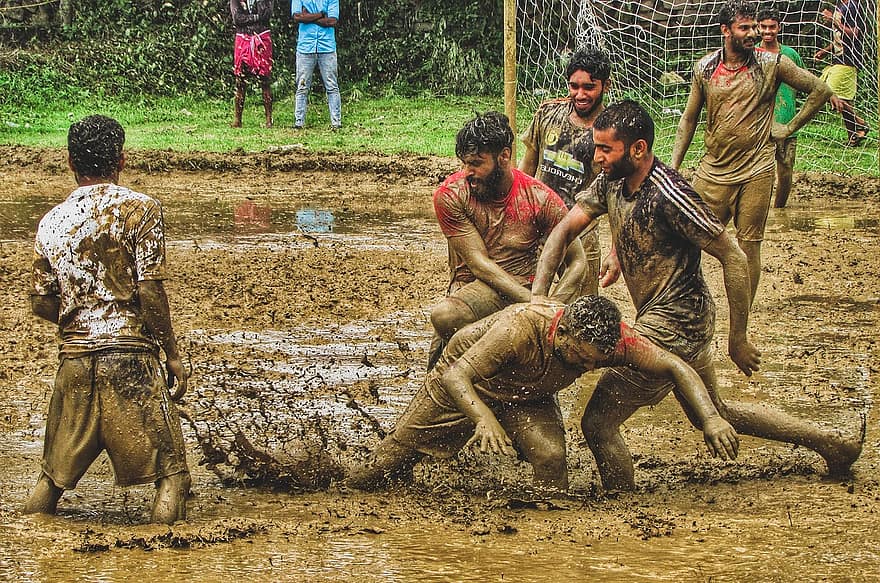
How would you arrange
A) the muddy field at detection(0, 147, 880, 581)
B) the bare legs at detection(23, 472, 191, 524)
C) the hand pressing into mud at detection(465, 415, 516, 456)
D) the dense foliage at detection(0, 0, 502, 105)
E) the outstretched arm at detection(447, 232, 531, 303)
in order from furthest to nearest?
the dense foliage at detection(0, 0, 502, 105) → the outstretched arm at detection(447, 232, 531, 303) → the bare legs at detection(23, 472, 191, 524) → the hand pressing into mud at detection(465, 415, 516, 456) → the muddy field at detection(0, 147, 880, 581)

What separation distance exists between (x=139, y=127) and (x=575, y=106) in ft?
38.8

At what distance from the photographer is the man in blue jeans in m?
17.2

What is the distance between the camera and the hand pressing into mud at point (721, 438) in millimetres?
4922

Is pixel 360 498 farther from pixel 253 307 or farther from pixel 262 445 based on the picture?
pixel 253 307

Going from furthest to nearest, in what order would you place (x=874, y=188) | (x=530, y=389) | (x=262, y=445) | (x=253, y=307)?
(x=874, y=188) → (x=253, y=307) → (x=262, y=445) → (x=530, y=389)

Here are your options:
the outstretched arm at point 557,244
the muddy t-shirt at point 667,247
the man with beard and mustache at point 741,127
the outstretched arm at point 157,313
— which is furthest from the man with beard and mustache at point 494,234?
the man with beard and mustache at point 741,127

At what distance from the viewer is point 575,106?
23.5 ft

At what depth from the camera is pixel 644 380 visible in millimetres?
5371

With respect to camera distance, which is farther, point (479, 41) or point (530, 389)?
point (479, 41)

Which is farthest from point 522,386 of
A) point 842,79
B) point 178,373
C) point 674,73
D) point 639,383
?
point 674,73

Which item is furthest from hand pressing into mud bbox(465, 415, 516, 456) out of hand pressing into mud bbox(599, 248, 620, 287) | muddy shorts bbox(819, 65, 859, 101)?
muddy shorts bbox(819, 65, 859, 101)

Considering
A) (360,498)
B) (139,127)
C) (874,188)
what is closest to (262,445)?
(360,498)

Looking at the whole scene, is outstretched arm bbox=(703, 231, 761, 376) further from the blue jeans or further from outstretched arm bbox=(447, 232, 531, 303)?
the blue jeans

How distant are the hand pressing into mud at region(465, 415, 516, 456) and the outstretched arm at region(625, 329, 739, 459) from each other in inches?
24.8
